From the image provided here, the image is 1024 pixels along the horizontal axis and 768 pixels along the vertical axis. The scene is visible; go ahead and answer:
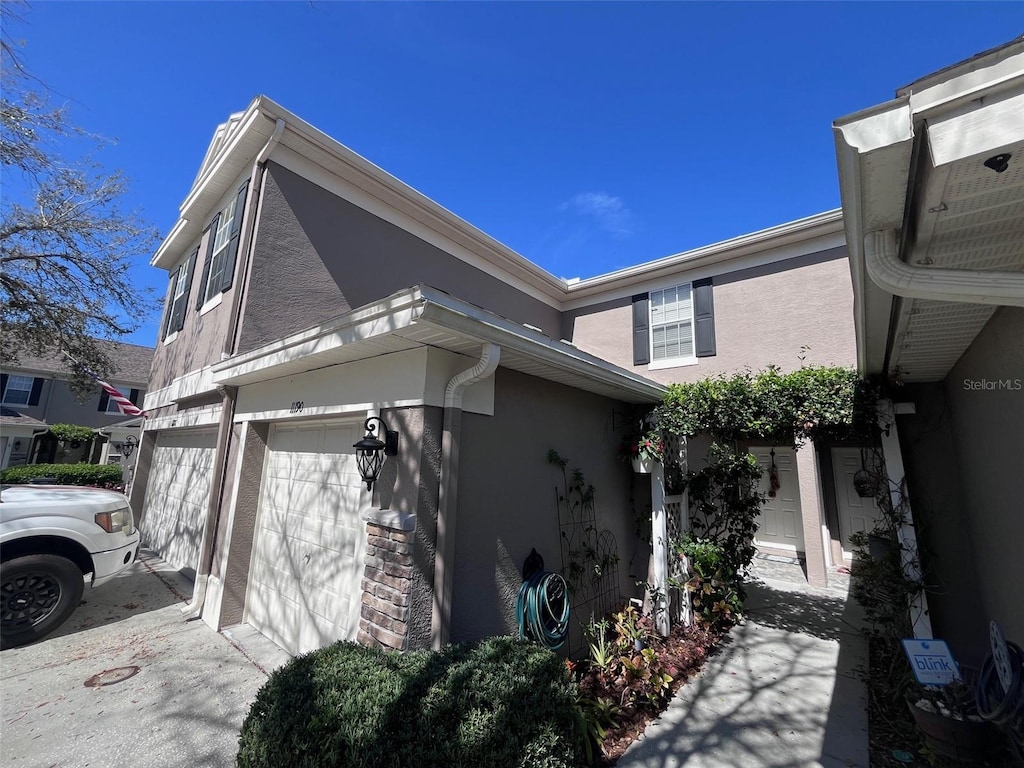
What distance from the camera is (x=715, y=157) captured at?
23.9 feet

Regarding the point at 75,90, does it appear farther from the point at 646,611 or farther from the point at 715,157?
the point at 646,611

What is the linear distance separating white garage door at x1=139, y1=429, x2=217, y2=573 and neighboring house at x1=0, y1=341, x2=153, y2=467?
1179 centimetres

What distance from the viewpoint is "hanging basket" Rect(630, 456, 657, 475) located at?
5.05 metres

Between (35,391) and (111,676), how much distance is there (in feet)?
75.0

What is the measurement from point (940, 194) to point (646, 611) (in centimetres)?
496

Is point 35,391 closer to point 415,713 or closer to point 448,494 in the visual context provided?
point 448,494

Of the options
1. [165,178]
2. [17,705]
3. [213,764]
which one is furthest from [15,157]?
[213,764]

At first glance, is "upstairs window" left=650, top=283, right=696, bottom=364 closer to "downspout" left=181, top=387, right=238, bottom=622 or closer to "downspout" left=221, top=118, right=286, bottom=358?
"downspout" left=221, top=118, right=286, bottom=358

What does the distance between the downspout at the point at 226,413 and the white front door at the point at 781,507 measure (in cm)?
997

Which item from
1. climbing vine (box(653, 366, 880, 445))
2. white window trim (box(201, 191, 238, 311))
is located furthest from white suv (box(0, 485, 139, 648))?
climbing vine (box(653, 366, 880, 445))

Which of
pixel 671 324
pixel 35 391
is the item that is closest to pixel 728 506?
pixel 671 324

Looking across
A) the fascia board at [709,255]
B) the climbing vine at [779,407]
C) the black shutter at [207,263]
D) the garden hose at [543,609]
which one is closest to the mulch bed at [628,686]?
the garden hose at [543,609]

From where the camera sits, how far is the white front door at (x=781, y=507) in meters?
9.13

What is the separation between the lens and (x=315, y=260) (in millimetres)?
6035
